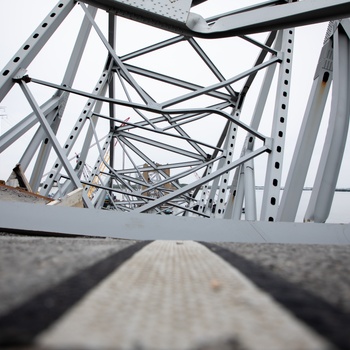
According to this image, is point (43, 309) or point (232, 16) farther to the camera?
point (232, 16)

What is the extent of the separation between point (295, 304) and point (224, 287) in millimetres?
149

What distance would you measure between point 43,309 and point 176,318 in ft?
0.69

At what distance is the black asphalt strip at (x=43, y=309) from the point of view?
36 centimetres

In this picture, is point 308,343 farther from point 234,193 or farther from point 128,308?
point 234,193

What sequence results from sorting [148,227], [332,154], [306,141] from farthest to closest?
[306,141]
[332,154]
[148,227]

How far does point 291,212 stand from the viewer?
3.03 meters

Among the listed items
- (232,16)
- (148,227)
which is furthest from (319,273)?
(232,16)

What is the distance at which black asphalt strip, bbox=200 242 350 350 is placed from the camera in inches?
14.8

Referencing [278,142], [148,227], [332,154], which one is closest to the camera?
[148,227]

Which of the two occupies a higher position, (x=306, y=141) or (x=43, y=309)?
(x=306, y=141)

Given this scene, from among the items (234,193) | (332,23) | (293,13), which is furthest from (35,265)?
(234,193)

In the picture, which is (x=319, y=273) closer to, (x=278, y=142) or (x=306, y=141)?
(x=306, y=141)

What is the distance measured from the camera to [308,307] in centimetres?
46

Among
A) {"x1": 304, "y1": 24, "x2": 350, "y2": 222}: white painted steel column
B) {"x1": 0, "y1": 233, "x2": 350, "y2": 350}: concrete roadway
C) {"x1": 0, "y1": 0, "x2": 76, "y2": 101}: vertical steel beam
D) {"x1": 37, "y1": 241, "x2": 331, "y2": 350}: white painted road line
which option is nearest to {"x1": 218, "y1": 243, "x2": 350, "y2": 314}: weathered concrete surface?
{"x1": 0, "y1": 233, "x2": 350, "y2": 350}: concrete roadway
